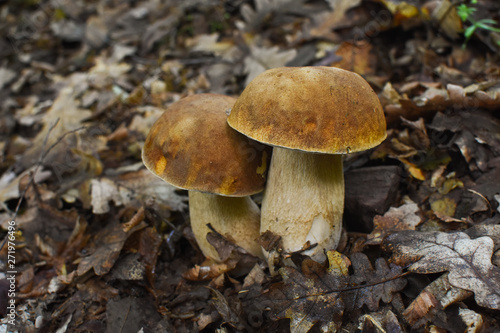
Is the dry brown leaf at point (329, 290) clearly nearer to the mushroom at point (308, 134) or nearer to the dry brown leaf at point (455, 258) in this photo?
the dry brown leaf at point (455, 258)

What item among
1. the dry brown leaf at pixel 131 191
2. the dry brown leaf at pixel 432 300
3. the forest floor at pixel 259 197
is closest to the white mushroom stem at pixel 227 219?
the forest floor at pixel 259 197

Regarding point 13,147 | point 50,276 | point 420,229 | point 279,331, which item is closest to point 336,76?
point 420,229

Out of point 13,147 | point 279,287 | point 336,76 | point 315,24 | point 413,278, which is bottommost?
point 13,147

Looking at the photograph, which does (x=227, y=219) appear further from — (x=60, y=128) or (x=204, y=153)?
(x=60, y=128)

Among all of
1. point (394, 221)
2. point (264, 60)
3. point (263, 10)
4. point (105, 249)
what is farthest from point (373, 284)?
point (263, 10)

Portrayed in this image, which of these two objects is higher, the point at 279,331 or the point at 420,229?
the point at 420,229

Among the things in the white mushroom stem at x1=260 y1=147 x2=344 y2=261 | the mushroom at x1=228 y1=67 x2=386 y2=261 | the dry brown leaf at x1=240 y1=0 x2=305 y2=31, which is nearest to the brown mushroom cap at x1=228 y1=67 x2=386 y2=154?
the mushroom at x1=228 y1=67 x2=386 y2=261

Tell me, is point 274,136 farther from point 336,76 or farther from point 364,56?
point 364,56
